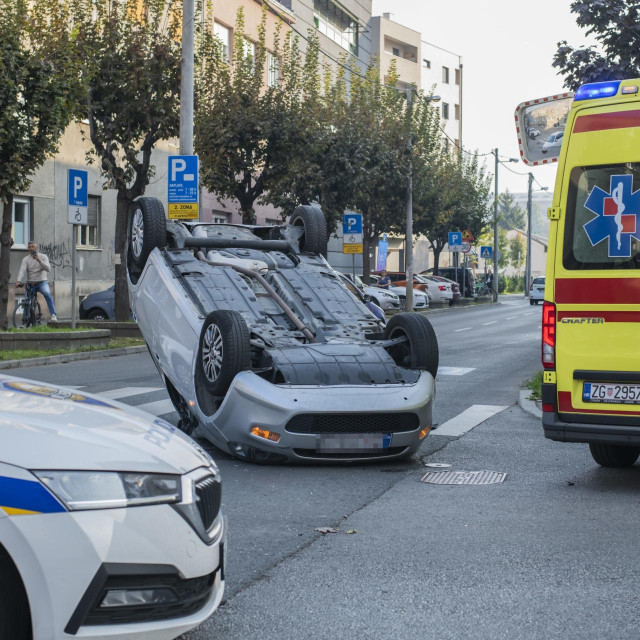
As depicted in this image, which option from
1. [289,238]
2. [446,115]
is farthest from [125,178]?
[446,115]

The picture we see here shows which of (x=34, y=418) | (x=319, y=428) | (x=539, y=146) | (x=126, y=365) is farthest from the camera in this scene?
(x=126, y=365)

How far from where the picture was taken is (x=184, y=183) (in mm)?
20625

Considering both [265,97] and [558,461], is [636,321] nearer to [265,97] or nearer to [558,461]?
[558,461]

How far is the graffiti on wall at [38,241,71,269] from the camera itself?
29719mm

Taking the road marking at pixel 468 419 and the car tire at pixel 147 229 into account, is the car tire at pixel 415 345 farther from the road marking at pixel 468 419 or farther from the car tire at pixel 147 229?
the car tire at pixel 147 229

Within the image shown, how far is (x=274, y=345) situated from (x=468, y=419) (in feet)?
11.8

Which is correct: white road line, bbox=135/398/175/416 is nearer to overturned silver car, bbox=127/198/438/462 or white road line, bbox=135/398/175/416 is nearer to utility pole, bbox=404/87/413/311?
overturned silver car, bbox=127/198/438/462

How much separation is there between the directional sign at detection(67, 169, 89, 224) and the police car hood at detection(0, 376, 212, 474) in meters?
16.2

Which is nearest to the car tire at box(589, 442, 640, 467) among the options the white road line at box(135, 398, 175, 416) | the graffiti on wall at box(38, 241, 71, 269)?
the white road line at box(135, 398, 175, 416)

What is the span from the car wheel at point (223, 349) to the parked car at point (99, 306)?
19260mm

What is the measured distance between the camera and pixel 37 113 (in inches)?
765

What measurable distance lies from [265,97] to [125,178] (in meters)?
7.85

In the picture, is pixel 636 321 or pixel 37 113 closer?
pixel 636 321

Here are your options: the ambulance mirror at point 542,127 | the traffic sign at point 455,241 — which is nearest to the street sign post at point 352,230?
the ambulance mirror at point 542,127
